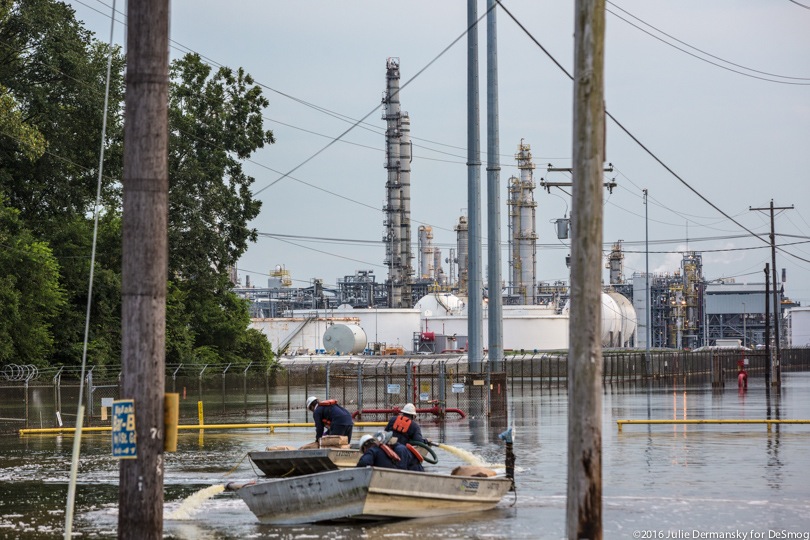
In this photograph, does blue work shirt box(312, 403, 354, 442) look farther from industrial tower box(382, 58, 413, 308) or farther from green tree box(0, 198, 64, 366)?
industrial tower box(382, 58, 413, 308)

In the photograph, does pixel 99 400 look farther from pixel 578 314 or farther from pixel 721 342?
pixel 721 342

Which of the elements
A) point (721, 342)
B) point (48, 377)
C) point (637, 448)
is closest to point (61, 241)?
point (48, 377)

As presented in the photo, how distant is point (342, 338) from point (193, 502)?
276 feet

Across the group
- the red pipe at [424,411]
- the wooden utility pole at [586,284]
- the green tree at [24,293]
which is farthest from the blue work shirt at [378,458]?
the green tree at [24,293]

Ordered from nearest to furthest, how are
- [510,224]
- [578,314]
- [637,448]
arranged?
[578,314] < [637,448] < [510,224]

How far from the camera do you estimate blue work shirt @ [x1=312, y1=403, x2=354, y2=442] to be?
23344 mm

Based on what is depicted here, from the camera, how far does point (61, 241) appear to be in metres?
61.4

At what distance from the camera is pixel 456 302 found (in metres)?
120

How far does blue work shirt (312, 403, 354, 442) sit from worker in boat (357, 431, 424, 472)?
478 centimetres

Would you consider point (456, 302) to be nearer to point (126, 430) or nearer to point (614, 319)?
point (614, 319)

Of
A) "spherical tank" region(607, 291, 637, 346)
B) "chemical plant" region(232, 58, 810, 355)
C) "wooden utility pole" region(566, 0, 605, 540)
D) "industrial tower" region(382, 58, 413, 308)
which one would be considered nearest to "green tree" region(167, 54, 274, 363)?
"chemical plant" region(232, 58, 810, 355)

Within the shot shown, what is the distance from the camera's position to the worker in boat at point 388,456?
17.8m

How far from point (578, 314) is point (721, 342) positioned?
448 ft

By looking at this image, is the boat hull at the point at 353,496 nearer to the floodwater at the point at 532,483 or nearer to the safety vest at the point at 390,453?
the floodwater at the point at 532,483
